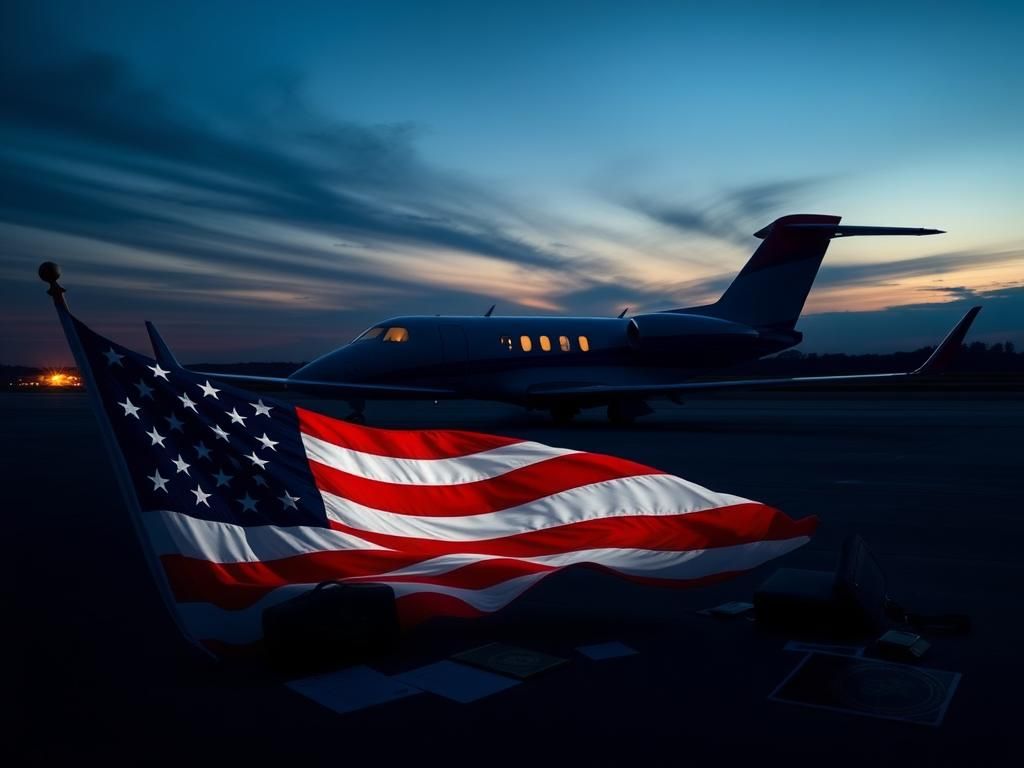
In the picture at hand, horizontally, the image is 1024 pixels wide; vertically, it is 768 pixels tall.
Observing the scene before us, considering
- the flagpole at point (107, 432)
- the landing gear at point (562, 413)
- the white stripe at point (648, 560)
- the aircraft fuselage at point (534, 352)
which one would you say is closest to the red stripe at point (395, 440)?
the white stripe at point (648, 560)

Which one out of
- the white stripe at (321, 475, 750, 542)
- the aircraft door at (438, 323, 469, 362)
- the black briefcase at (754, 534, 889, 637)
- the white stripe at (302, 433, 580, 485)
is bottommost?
the black briefcase at (754, 534, 889, 637)

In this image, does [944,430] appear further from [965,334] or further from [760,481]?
[760,481]

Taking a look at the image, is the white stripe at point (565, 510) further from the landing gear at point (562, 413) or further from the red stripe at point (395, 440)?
the landing gear at point (562, 413)

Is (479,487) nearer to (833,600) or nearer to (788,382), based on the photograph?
(833,600)

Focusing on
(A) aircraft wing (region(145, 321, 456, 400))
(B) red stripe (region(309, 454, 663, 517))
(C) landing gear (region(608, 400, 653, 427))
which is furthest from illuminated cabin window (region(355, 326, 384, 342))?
(B) red stripe (region(309, 454, 663, 517))

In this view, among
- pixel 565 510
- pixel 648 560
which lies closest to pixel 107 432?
pixel 565 510

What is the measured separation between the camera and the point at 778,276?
2383cm

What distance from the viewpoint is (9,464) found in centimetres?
1244

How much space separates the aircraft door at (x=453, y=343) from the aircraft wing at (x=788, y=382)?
2347mm

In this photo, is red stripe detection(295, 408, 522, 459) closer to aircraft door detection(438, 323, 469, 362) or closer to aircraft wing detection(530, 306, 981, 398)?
aircraft wing detection(530, 306, 981, 398)

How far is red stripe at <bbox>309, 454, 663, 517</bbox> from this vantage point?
179 inches

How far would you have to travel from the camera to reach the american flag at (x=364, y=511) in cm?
370

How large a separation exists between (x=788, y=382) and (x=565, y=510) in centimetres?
1369

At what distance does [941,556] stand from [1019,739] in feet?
10.9
